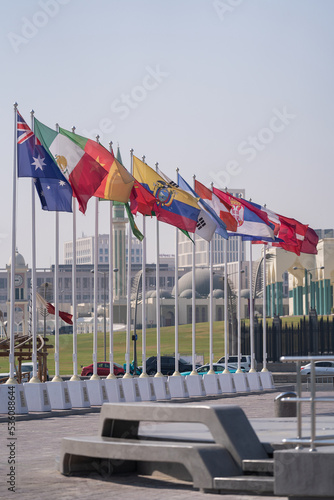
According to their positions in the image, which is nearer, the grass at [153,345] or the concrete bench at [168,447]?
the concrete bench at [168,447]

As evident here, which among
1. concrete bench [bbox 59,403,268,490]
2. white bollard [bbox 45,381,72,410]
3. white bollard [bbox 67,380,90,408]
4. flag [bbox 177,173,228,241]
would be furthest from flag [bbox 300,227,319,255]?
concrete bench [bbox 59,403,268,490]

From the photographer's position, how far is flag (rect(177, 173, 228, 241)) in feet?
108

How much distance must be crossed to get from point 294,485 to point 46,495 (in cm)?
314

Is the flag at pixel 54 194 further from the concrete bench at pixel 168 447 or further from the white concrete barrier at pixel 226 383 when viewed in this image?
the white concrete barrier at pixel 226 383

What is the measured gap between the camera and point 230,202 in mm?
36281

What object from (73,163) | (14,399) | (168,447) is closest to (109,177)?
(73,163)

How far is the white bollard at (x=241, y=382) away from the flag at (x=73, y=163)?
1687 cm

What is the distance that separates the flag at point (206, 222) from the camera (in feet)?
108

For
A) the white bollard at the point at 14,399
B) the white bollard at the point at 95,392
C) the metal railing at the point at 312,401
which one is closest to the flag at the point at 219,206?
the white bollard at the point at 95,392

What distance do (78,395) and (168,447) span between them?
694 inches

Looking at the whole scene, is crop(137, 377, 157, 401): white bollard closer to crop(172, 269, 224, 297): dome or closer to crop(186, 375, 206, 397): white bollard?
crop(186, 375, 206, 397): white bollard

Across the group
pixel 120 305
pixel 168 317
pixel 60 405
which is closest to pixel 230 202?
pixel 60 405

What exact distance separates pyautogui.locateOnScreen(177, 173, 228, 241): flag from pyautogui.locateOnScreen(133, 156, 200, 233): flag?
2.56ft

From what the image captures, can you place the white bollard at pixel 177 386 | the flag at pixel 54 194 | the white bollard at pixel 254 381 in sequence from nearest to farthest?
the flag at pixel 54 194, the white bollard at pixel 177 386, the white bollard at pixel 254 381
